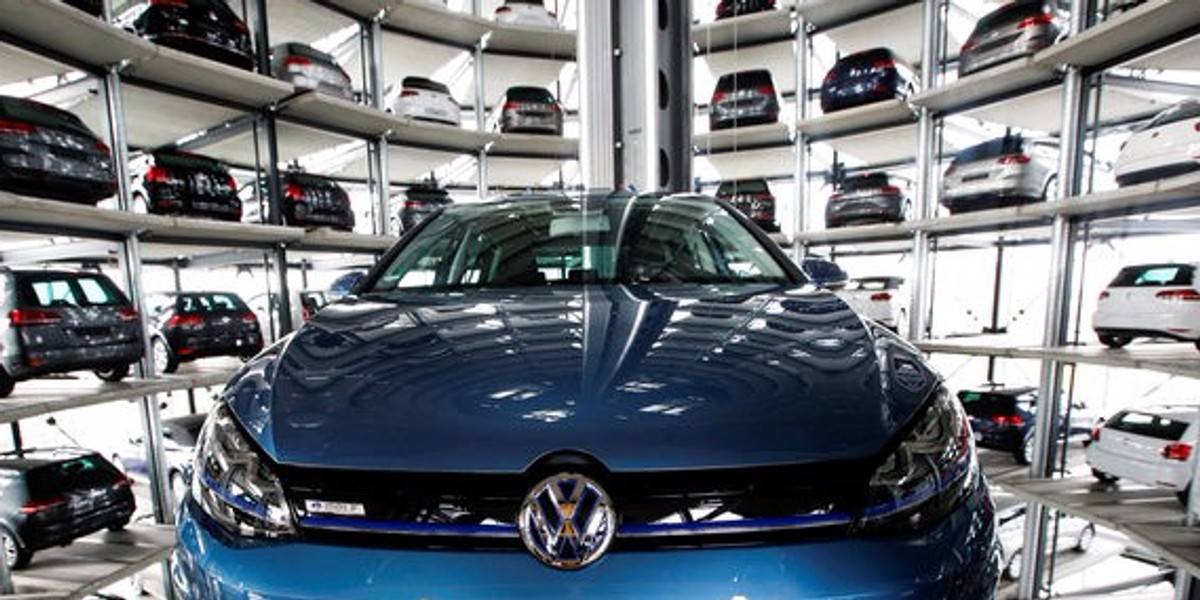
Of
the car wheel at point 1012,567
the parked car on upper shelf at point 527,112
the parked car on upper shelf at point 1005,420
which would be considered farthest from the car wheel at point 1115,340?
the parked car on upper shelf at point 527,112

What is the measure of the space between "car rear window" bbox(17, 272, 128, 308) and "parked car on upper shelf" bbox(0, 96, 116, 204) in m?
0.38

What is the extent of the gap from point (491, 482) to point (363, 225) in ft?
17.7

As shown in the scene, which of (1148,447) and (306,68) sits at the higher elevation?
(306,68)

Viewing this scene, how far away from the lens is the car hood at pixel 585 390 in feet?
2.58

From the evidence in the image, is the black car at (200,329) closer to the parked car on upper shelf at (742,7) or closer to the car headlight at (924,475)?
the car headlight at (924,475)

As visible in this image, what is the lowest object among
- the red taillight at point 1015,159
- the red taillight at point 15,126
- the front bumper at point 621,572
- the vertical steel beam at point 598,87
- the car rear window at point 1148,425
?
the car rear window at point 1148,425

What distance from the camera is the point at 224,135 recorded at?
4.12m

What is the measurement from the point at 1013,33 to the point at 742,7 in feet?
8.15

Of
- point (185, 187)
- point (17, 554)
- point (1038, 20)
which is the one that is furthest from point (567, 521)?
point (1038, 20)

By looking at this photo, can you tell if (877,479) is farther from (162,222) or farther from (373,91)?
(373,91)

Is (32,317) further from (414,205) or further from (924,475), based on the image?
(924,475)

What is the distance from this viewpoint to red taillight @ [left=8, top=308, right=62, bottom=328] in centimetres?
238

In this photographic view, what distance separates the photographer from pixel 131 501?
2.95 meters

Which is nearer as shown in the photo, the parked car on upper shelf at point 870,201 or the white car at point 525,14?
the parked car on upper shelf at point 870,201
